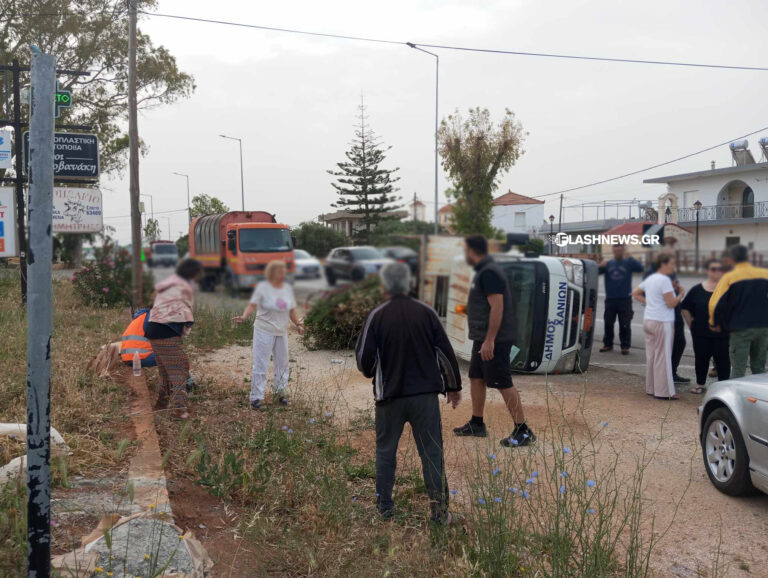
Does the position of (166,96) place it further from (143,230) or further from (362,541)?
(362,541)

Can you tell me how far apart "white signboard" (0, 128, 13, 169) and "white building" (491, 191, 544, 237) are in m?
13.5

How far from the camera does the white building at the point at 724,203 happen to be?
1.72 m

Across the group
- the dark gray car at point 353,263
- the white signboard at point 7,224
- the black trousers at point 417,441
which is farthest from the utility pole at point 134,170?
the white signboard at point 7,224

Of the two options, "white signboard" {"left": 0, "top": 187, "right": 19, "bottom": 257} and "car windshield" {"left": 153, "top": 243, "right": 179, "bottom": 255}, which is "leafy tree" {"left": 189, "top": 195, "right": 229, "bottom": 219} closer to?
"car windshield" {"left": 153, "top": 243, "right": 179, "bottom": 255}

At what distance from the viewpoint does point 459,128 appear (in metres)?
2.27

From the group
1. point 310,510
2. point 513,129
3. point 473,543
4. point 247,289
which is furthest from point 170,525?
point 513,129

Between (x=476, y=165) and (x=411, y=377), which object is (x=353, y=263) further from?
(x=411, y=377)

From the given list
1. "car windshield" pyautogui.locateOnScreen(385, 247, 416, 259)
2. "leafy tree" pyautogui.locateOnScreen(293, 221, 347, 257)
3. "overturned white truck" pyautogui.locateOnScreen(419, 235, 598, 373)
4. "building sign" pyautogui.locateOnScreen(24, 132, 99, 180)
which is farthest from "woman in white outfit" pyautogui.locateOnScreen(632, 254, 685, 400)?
"building sign" pyautogui.locateOnScreen(24, 132, 99, 180)

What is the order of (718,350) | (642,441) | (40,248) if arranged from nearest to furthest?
1. (40,248)
2. (642,441)
3. (718,350)

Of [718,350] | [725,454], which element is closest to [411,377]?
[725,454]

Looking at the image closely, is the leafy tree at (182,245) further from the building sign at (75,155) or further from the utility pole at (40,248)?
the building sign at (75,155)

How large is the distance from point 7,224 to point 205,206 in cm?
1179

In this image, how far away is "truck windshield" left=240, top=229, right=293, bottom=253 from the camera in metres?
1.81

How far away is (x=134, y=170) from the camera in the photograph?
2432mm
